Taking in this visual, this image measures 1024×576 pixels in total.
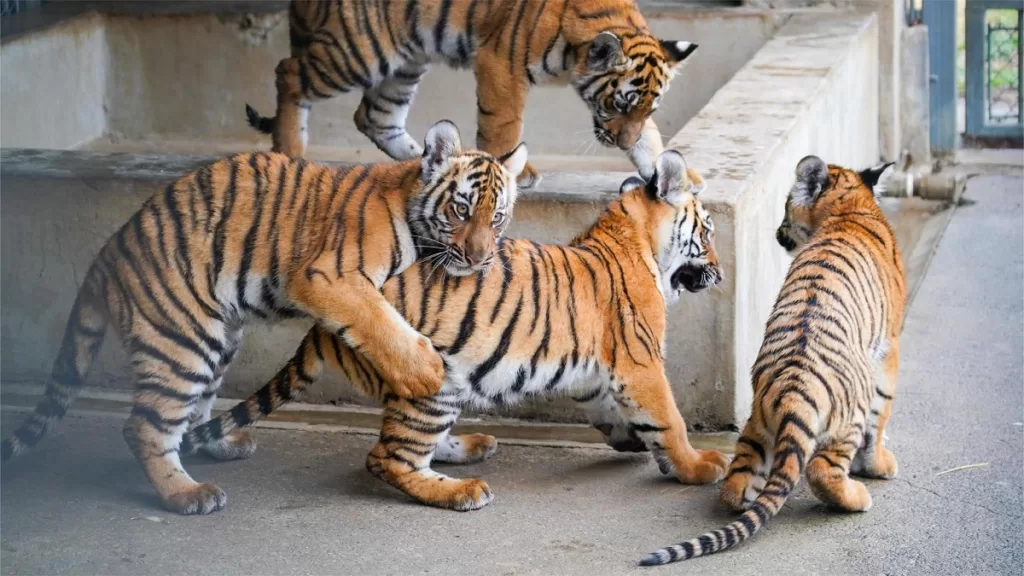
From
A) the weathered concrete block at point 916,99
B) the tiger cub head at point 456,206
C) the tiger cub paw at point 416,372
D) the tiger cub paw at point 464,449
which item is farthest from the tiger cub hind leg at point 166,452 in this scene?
the weathered concrete block at point 916,99

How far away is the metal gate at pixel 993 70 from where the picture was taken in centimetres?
878

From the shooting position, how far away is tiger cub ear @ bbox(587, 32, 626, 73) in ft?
16.1

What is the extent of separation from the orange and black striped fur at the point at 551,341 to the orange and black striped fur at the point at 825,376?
347mm

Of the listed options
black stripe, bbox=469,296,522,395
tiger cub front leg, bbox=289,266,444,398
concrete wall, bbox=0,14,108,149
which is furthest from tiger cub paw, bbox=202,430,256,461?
concrete wall, bbox=0,14,108,149

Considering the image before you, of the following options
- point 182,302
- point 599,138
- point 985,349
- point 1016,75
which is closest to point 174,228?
point 182,302

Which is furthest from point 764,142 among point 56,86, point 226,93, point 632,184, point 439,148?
point 56,86

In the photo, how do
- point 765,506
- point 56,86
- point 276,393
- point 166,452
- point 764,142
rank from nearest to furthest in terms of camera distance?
point 765,506 → point 166,452 → point 276,393 → point 764,142 → point 56,86

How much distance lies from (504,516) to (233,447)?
1.04 meters

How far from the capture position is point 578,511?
4.10 metres

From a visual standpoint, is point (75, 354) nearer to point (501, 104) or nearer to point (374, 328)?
point (374, 328)

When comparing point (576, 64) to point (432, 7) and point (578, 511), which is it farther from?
point (578, 511)

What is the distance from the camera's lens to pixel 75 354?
4.09m

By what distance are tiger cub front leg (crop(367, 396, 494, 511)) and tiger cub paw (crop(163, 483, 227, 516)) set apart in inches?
19.4

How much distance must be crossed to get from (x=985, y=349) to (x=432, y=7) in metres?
2.74
